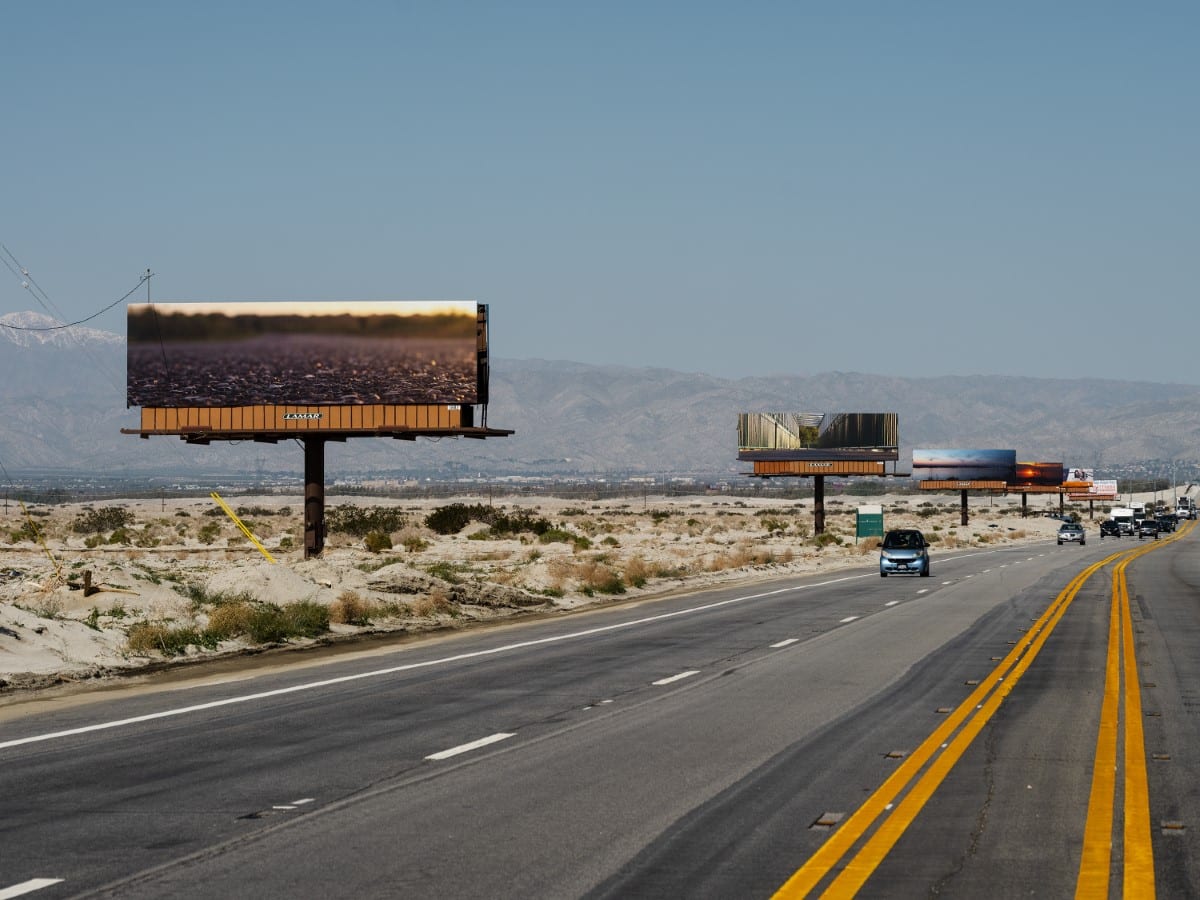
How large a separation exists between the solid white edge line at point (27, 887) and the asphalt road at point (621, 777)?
0.13ft

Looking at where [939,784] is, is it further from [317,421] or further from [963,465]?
[963,465]

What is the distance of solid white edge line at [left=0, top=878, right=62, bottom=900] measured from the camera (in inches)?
328

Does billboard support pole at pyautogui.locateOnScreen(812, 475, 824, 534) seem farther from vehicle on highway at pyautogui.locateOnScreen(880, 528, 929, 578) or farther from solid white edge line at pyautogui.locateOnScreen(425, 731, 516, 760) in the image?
solid white edge line at pyautogui.locateOnScreen(425, 731, 516, 760)

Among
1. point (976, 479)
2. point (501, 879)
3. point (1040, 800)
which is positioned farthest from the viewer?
point (976, 479)

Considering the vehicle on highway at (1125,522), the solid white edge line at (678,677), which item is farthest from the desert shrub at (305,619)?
the vehicle on highway at (1125,522)

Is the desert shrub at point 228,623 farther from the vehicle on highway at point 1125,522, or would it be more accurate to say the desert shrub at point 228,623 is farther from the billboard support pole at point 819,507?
the vehicle on highway at point 1125,522

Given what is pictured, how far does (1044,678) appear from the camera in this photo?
19516mm

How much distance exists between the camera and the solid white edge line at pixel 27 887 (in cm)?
834

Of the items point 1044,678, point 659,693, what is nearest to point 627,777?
point 659,693

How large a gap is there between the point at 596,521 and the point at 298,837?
4488 inches

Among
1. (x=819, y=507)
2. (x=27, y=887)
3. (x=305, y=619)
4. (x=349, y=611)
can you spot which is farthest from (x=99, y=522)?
(x=27, y=887)

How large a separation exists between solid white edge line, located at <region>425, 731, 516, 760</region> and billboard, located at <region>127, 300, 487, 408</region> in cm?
4015

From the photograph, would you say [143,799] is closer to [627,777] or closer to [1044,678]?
[627,777]

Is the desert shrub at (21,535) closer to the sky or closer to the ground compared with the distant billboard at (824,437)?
closer to the ground
